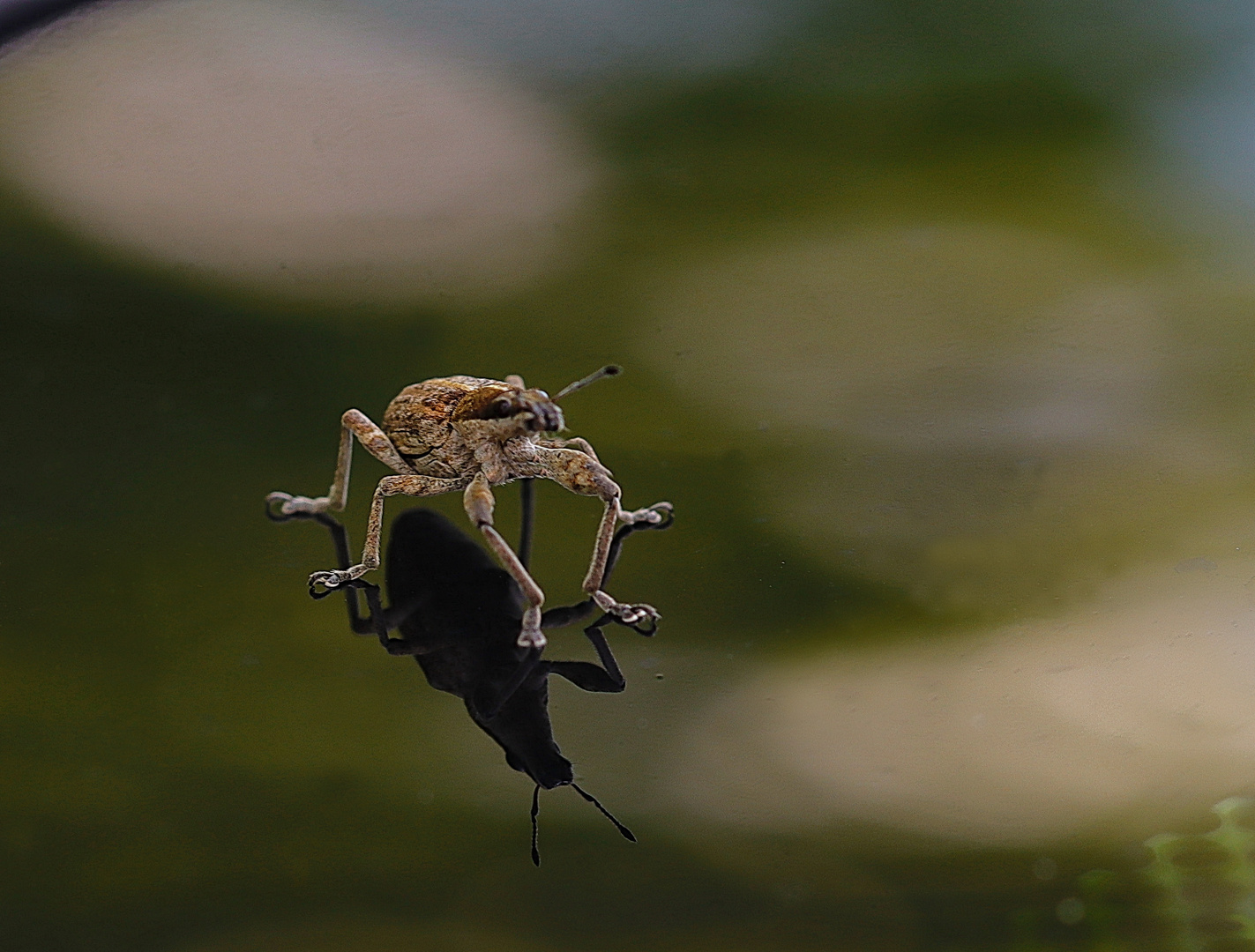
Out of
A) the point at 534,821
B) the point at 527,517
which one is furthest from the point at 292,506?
the point at 534,821

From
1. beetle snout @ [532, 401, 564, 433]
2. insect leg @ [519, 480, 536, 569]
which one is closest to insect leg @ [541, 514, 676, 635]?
insect leg @ [519, 480, 536, 569]

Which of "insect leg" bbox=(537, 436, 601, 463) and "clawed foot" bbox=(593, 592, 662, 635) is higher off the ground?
"insect leg" bbox=(537, 436, 601, 463)

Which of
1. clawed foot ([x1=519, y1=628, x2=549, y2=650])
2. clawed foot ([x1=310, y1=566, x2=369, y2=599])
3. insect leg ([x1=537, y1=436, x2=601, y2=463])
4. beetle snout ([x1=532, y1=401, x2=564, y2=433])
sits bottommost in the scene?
clawed foot ([x1=519, y1=628, x2=549, y2=650])

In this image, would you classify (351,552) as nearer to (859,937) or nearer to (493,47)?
(859,937)

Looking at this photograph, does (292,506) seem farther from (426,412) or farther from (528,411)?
(528,411)

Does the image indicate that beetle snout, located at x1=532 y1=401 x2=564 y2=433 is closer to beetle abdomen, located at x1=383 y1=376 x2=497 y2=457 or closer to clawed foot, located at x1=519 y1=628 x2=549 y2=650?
beetle abdomen, located at x1=383 y1=376 x2=497 y2=457

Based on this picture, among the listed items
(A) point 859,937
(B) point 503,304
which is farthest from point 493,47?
(A) point 859,937

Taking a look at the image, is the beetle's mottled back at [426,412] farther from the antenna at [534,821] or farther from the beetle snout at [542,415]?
the antenna at [534,821]

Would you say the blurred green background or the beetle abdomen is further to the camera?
the beetle abdomen
